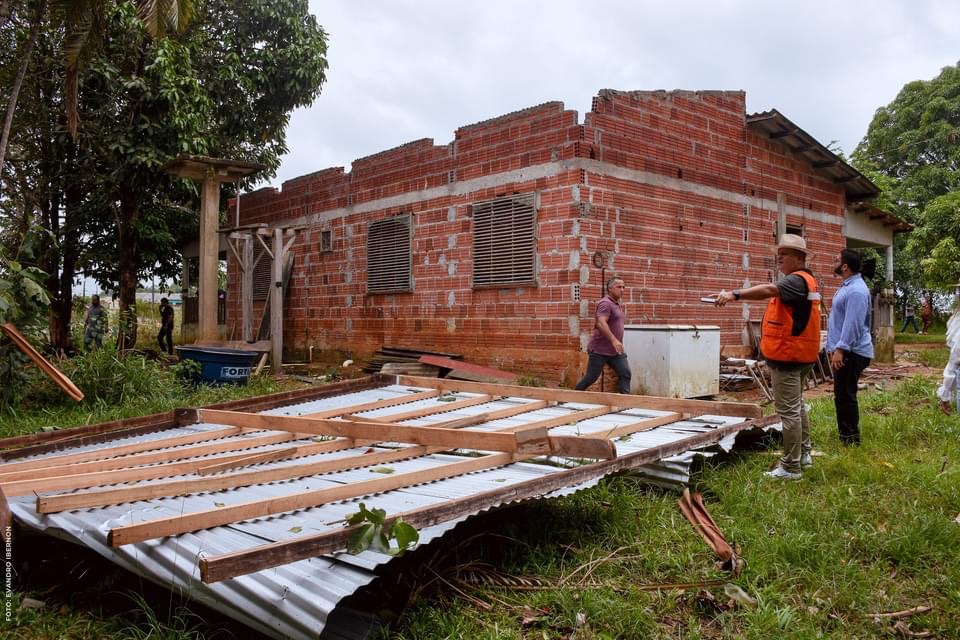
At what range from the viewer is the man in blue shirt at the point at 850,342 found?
18.6 ft

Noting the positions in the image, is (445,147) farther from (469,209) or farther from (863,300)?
(863,300)

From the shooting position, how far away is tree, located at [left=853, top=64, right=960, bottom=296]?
28062 millimetres

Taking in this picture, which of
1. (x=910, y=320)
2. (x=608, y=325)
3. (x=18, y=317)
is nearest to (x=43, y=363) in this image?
(x=18, y=317)

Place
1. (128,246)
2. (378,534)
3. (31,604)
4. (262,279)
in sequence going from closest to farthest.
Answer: (378,534) < (31,604) < (262,279) < (128,246)

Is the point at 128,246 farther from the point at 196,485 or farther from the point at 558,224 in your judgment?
the point at 196,485

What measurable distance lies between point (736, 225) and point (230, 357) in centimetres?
829

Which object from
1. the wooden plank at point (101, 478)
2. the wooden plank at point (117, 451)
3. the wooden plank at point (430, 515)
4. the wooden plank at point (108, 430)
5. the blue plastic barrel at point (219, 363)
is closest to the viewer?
the wooden plank at point (430, 515)

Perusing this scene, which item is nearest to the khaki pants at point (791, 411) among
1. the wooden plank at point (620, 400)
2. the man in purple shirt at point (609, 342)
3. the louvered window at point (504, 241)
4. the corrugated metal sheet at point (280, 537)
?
the wooden plank at point (620, 400)

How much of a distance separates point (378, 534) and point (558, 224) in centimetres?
751

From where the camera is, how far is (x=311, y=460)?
4426 mm

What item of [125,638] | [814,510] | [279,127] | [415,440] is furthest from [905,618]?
[279,127]

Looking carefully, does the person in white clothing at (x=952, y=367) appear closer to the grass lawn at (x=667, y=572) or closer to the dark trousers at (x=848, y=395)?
the grass lawn at (x=667, y=572)

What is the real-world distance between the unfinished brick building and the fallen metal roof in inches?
1.7

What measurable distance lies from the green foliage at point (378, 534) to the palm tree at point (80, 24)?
862cm
